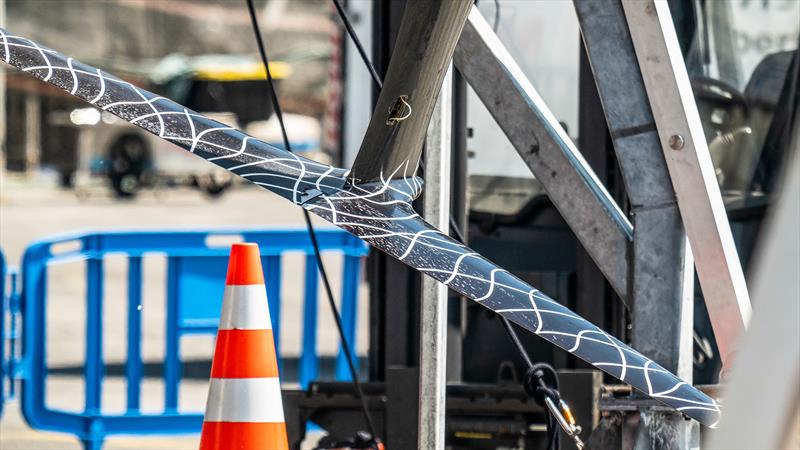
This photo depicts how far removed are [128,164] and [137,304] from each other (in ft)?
58.7

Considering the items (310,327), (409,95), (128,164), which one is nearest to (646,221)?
(409,95)

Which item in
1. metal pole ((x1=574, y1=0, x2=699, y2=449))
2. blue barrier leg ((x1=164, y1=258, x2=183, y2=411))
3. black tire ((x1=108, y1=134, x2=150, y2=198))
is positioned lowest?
blue barrier leg ((x1=164, y1=258, x2=183, y2=411))

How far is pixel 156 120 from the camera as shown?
271 cm

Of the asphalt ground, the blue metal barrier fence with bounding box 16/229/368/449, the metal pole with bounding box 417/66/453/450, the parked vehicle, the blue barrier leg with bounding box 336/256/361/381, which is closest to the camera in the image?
the metal pole with bounding box 417/66/453/450

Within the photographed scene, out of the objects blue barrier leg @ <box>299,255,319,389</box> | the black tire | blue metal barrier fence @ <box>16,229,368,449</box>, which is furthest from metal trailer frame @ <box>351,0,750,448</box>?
the black tire

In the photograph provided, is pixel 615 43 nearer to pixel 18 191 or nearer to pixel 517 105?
pixel 517 105

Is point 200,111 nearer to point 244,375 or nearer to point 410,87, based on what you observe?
point 244,375

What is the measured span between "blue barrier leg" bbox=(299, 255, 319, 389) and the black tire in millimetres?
17122

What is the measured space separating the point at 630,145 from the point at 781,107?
1.48 m

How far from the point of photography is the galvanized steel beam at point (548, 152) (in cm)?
319

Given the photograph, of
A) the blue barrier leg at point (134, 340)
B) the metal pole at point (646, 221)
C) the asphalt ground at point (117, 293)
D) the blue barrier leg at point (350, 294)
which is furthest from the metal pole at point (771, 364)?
the blue barrier leg at point (350, 294)

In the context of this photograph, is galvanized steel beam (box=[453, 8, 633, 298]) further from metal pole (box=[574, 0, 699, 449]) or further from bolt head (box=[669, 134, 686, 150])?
bolt head (box=[669, 134, 686, 150])

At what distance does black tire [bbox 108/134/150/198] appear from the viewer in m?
23.0

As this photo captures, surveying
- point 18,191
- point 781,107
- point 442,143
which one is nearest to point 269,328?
point 442,143
